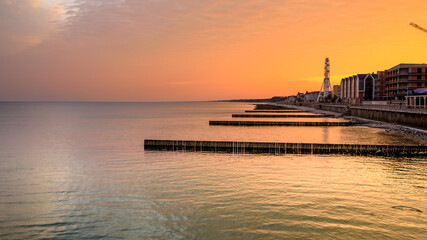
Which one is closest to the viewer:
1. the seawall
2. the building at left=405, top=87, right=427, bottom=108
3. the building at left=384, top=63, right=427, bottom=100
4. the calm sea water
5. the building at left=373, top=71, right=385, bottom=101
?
the calm sea water

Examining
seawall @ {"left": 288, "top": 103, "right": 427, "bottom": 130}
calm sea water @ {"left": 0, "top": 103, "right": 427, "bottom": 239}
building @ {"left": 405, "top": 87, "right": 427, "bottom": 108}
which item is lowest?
calm sea water @ {"left": 0, "top": 103, "right": 427, "bottom": 239}

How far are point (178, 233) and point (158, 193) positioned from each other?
6764mm

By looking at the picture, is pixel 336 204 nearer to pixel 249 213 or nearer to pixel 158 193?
pixel 249 213

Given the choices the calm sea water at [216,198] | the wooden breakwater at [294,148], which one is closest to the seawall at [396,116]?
the wooden breakwater at [294,148]

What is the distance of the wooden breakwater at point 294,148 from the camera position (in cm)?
3734

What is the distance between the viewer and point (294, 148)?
39.2 meters

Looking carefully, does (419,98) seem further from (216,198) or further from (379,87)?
(379,87)

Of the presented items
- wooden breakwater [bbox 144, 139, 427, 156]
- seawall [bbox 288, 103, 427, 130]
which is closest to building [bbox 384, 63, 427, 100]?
seawall [bbox 288, 103, 427, 130]

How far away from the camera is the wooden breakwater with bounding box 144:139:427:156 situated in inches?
1470

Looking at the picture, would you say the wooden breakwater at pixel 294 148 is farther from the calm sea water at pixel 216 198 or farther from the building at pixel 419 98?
the building at pixel 419 98

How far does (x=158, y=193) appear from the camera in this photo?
22094 millimetres

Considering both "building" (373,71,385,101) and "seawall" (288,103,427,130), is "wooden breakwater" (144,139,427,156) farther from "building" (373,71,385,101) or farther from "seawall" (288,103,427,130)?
"building" (373,71,385,101)

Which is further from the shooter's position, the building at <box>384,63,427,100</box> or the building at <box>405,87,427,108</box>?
the building at <box>384,63,427,100</box>

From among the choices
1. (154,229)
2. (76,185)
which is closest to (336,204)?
(154,229)
